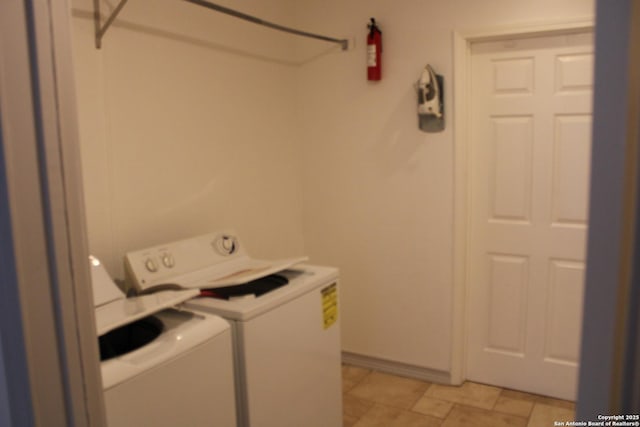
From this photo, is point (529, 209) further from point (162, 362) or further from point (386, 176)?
point (162, 362)

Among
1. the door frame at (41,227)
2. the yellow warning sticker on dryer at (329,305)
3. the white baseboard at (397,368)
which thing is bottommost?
the white baseboard at (397,368)

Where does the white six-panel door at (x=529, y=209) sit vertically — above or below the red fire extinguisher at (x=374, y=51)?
below

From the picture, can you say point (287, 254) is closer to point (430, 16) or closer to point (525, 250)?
point (525, 250)

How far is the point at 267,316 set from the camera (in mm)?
1867

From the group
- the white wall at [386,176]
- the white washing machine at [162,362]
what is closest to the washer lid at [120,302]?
the white washing machine at [162,362]

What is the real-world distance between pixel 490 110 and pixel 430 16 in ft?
1.98

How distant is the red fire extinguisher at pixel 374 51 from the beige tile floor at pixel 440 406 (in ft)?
5.88

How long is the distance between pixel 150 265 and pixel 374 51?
1.70 metres

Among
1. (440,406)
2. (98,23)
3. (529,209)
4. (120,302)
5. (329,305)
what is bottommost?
(440,406)

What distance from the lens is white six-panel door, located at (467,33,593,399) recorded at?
102 inches

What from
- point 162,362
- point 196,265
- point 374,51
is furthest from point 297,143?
point 162,362

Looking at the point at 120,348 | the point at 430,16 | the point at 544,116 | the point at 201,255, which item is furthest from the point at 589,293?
the point at 430,16

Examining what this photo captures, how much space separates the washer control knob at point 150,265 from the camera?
200cm

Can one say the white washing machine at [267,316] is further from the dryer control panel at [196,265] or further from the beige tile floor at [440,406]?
the beige tile floor at [440,406]
